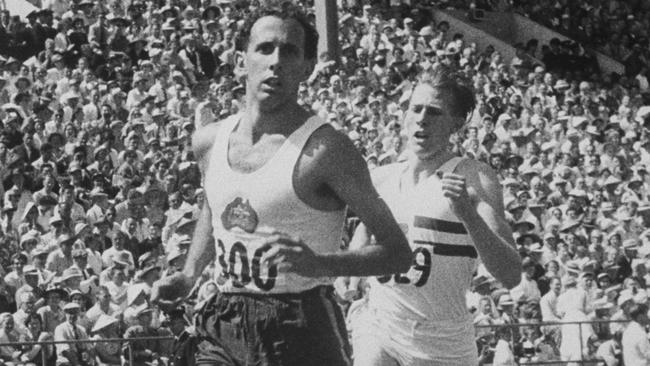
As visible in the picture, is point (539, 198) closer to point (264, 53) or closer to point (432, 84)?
Answer: point (432, 84)

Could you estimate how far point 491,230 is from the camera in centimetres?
691

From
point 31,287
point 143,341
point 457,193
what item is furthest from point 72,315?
point 457,193

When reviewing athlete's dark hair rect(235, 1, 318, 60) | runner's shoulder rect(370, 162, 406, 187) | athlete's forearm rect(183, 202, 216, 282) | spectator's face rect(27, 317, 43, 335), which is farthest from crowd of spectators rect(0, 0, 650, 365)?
athlete's dark hair rect(235, 1, 318, 60)

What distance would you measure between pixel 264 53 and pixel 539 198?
50.2 ft

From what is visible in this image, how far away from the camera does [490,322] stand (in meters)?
15.7

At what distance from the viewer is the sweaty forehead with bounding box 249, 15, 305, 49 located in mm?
5477

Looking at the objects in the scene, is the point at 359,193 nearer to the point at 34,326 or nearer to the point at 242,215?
the point at 242,215

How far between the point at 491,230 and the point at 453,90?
3.02 ft

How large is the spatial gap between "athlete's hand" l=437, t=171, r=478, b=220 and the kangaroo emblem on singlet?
1.38 meters

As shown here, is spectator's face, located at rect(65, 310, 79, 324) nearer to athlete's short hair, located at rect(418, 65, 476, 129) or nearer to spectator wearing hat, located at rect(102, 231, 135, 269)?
spectator wearing hat, located at rect(102, 231, 135, 269)

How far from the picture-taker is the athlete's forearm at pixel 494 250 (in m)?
6.82

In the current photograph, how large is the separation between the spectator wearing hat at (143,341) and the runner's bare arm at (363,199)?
778 cm

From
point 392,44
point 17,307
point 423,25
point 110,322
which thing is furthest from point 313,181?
point 423,25

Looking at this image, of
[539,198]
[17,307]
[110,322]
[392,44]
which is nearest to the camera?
[110,322]
